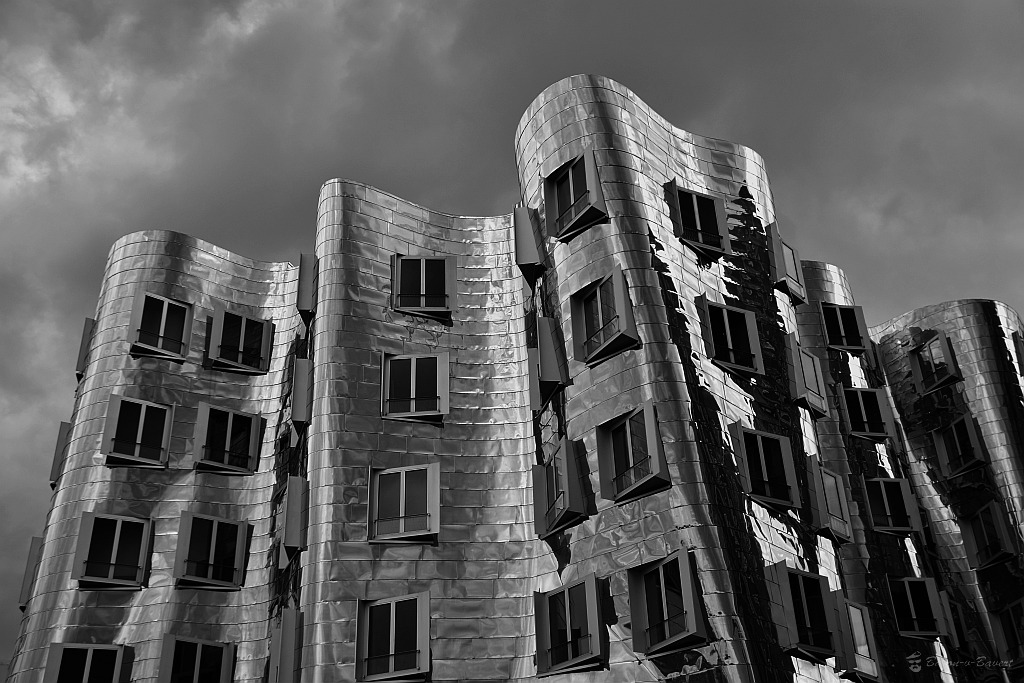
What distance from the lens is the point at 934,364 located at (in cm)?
4344

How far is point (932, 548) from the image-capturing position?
128 ft

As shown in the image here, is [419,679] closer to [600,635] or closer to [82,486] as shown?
[600,635]

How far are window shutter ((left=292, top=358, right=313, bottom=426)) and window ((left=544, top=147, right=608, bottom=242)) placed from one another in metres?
9.49

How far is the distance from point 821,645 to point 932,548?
1443 cm

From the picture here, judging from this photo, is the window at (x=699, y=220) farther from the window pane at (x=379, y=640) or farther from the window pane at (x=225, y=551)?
the window pane at (x=225, y=551)

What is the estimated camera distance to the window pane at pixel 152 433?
34656 millimetres

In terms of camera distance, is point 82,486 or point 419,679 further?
point 82,486

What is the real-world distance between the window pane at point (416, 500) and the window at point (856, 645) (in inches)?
492

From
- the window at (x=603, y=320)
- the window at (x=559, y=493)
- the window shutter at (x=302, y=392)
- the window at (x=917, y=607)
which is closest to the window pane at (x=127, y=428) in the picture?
the window shutter at (x=302, y=392)

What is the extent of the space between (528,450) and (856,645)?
466 inches

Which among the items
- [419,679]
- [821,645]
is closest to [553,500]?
[419,679]

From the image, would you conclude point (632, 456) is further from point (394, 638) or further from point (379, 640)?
point (379, 640)

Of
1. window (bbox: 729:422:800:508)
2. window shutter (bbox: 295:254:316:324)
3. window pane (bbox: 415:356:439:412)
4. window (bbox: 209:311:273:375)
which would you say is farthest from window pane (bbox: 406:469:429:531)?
window (bbox: 729:422:800:508)

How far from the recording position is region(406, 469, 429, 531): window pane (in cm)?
3111
